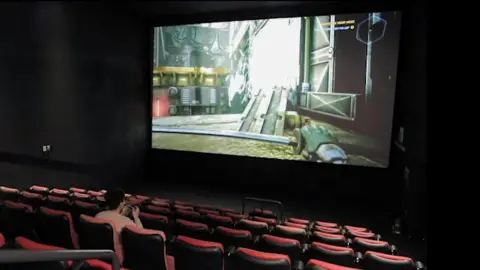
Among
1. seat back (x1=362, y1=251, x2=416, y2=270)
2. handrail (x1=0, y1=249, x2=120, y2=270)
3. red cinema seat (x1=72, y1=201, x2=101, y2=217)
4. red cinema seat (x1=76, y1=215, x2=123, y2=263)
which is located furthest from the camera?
red cinema seat (x1=72, y1=201, x2=101, y2=217)

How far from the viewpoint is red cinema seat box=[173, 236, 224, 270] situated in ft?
9.74

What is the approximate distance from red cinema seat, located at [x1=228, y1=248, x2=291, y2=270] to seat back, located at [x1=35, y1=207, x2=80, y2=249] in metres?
1.71

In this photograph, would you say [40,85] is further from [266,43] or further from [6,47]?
[266,43]

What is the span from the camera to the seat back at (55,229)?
3566 millimetres

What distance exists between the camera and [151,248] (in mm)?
3107

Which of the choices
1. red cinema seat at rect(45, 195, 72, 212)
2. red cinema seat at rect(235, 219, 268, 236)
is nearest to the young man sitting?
red cinema seat at rect(45, 195, 72, 212)

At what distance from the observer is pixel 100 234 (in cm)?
333

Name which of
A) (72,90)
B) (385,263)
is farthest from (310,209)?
(72,90)

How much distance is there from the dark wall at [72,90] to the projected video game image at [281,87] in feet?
2.71

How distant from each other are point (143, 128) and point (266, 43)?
13.6 feet

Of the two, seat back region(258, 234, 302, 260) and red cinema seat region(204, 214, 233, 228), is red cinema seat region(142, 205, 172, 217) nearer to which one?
red cinema seat region(204, 214, 233, 228)

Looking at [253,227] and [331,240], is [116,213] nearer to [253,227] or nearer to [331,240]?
[253,227]

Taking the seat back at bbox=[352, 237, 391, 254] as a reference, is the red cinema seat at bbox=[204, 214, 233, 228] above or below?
below

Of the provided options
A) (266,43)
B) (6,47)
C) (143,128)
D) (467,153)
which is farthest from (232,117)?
(467,153)
